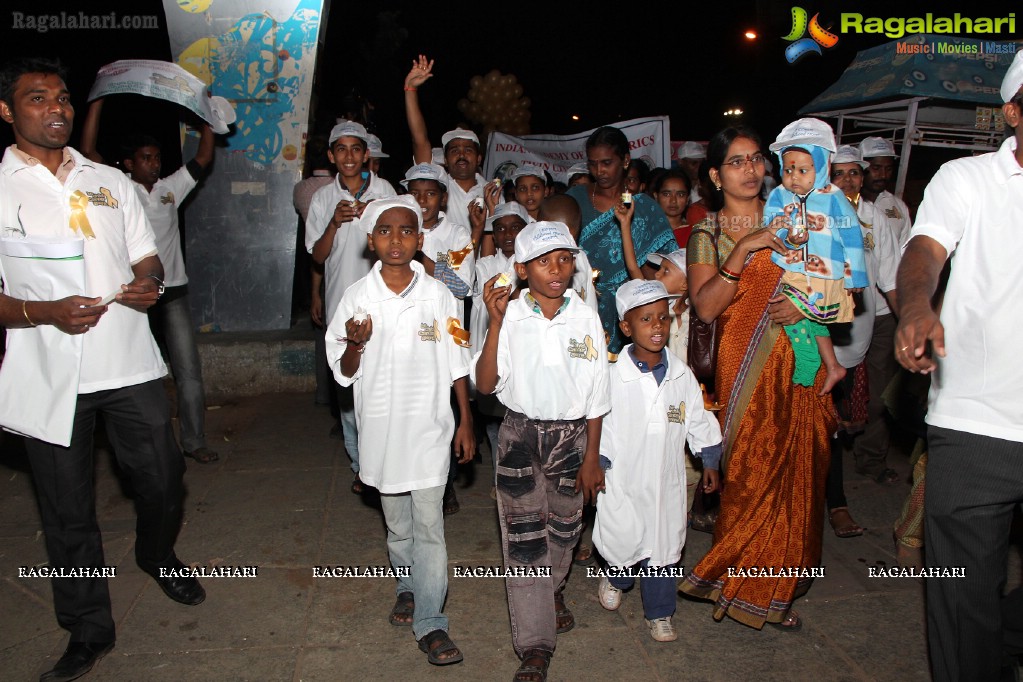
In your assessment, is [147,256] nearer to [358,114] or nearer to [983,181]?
[983,181]

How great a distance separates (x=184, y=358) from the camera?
554 cm

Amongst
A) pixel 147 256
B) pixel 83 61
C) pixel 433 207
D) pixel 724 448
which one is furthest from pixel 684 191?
pixel 83 61

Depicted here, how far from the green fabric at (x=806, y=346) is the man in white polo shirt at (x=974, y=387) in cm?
87

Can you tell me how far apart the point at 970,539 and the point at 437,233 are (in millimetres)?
3316

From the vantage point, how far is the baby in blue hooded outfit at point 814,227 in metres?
3.19

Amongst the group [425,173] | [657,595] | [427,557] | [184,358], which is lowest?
[657,595]

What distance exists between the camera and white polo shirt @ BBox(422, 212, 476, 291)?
4824mm

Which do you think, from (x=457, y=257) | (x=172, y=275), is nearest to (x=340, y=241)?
(x=457, y=257)

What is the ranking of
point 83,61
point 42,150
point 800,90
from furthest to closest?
point 800,90 < point 83,61 < point 42,150

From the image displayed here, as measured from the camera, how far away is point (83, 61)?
10445mm

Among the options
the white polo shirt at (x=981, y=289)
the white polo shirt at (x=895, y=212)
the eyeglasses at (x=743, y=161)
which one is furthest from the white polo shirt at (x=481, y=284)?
the white polo shirt at (x=895, y=212)

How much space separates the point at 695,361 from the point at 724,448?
16.6 inches

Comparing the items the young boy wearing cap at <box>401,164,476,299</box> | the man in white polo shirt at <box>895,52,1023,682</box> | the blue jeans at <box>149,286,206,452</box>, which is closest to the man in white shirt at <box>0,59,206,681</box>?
the young boy wearing cap at <box>401,164,476,299</box>

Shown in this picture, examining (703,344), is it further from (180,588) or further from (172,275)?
(172,275)
